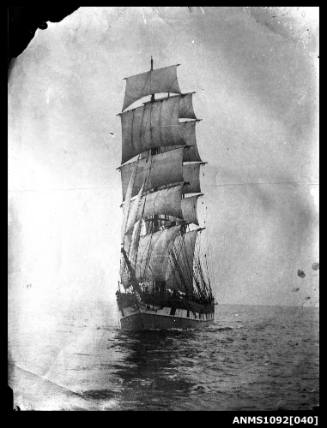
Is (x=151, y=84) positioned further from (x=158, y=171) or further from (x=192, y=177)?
(x=192, y=177)

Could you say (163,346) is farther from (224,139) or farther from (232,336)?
(224,139)

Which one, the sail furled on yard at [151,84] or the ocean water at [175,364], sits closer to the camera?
the ocean water at [175,364]

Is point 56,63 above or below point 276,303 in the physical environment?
above

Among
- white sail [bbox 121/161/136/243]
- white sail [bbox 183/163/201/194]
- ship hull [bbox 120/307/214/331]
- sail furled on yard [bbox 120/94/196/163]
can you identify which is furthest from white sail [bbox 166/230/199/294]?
sail furled on yard [bbox 120/94/196/163]

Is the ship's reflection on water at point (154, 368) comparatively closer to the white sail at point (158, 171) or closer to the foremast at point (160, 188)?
the foremast at point (160, 188)

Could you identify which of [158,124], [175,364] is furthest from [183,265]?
[158,124]

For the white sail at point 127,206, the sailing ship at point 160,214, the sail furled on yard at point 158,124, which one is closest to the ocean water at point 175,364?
the sailing ship at point 160,214
